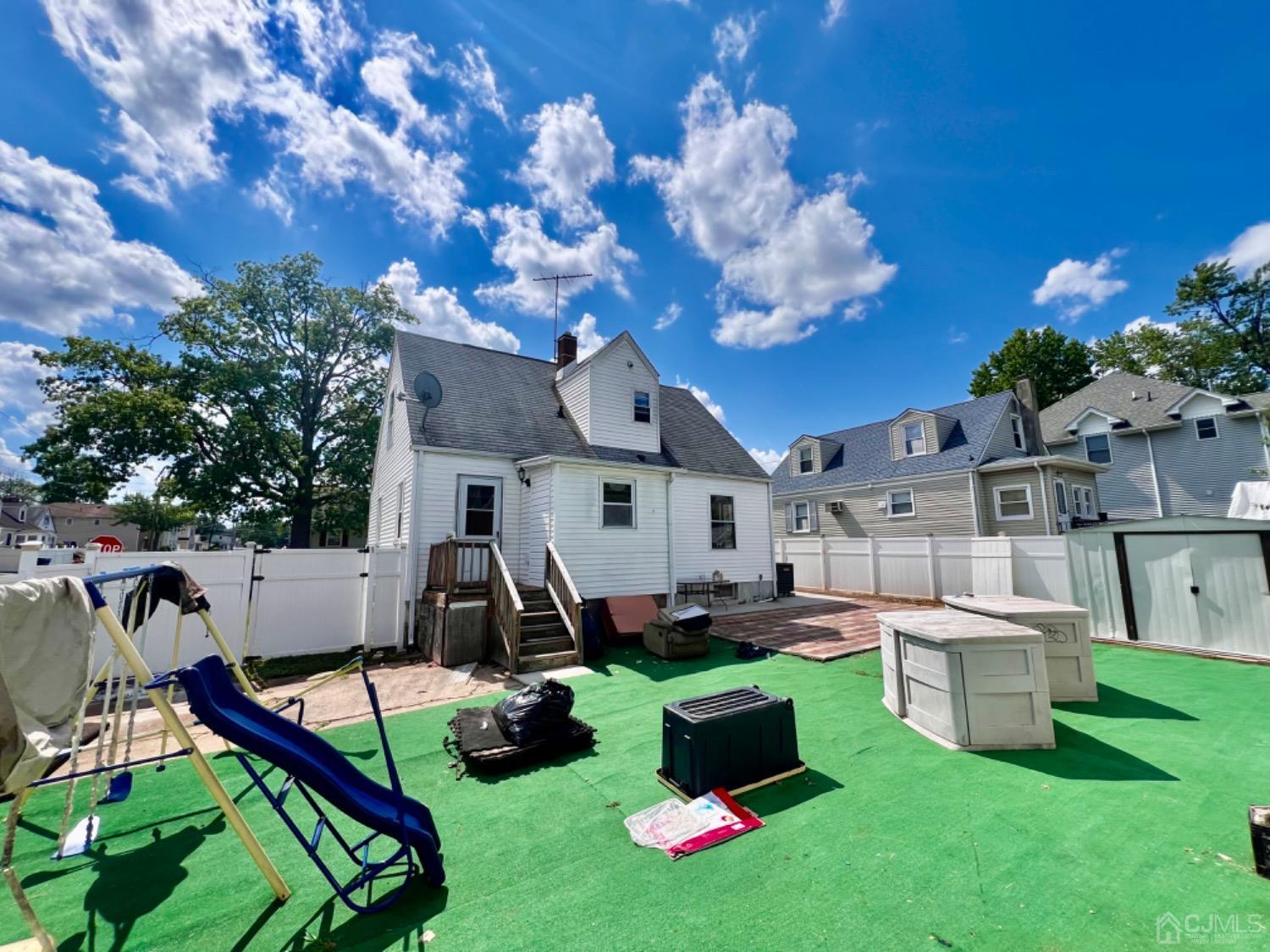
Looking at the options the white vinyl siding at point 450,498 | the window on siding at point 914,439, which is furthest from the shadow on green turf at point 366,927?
the window on siding at point 914,439

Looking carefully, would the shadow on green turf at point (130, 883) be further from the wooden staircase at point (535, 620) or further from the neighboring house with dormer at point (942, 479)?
the neighboring house with dormer at point (942, 479)

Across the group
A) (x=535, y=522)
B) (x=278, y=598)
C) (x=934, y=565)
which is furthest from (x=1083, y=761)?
(x=278, y=598)

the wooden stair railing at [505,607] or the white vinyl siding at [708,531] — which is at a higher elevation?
the white vinyl siding at [708,531]

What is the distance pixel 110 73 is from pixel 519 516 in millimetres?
10781

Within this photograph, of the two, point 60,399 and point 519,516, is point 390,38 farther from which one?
point 60,399

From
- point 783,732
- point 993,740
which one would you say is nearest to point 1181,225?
point 993,740

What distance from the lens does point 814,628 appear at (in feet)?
32.0

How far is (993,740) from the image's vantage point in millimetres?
4133

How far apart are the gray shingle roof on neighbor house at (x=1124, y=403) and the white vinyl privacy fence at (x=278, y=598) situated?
27.2 metres

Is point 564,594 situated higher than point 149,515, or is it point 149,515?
point 149,515

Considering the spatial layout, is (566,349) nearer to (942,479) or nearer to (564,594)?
(564,594)

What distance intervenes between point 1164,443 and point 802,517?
14.4 meters

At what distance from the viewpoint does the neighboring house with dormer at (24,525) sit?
40.9 meters

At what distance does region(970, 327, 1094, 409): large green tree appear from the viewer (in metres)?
29.4
